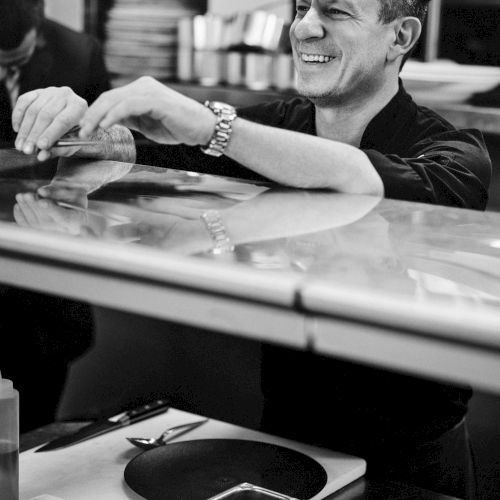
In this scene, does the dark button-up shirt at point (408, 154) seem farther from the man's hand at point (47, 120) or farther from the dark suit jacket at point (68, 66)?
the dark suit jacket at point (68, 66)

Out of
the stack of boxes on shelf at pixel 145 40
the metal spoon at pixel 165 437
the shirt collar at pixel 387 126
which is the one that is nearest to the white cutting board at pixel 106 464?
the metal spoon at pixel 165 437

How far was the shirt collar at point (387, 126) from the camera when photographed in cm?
190

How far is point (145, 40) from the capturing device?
3000 millimetres

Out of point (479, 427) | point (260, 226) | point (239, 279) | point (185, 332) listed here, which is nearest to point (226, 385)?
point (185, 332)

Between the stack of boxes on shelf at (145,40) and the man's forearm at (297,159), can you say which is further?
the stack of boxes on shelf at (145,40)

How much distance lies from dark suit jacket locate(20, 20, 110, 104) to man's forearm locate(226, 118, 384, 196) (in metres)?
1.74

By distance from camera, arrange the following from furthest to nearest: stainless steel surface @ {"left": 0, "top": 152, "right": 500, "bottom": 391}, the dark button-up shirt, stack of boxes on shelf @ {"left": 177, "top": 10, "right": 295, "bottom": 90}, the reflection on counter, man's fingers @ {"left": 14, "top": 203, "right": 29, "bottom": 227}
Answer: stack of boxes on shelf @ {"left": 177, "top": 10, "right": 295, "bottom": 90} < the dark button-up shirt < man's fingers @ {"left": 14, "top": 203, "right": 29, "bottom": 227} < the reflection on counter < stainless steel surface @ {"left": 0, "top": 152, "right": 500, "bottom": 391}

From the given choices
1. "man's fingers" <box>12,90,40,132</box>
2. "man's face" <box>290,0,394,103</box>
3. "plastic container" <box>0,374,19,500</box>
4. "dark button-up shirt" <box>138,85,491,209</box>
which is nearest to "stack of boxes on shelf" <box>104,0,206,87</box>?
"dark button-up shirt" <box>138,85,491,209</box>

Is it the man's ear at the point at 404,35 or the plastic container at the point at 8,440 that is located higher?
the man's ear at the point at 404,35

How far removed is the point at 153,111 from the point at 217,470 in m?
0.46

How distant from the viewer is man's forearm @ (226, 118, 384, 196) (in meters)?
1.19

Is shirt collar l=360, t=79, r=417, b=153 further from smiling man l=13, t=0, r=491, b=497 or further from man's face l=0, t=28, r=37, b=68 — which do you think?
man's face l=0, t=28, r=37, b=68

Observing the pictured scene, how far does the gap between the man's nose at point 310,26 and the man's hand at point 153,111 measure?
0.85m

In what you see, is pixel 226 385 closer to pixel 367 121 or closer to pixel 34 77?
pixel 367 121
